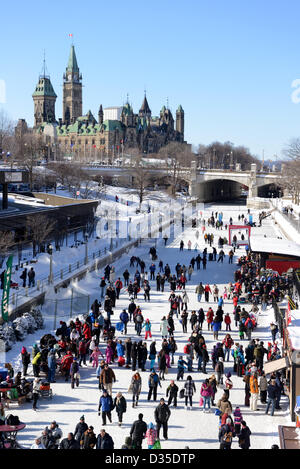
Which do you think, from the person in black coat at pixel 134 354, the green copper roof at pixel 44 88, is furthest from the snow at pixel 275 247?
the green copper roof at pixel 44 88

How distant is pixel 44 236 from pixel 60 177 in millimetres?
39180

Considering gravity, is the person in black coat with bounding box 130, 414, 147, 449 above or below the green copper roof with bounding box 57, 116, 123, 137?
below

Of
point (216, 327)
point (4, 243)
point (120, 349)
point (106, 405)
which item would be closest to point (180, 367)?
point (120, 349)

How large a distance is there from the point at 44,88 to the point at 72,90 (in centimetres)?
1359

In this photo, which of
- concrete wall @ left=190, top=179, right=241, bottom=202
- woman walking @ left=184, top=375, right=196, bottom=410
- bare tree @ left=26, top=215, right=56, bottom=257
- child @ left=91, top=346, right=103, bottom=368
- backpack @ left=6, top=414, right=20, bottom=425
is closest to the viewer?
backpack @ left=6, top=414, right=20, bottom=425

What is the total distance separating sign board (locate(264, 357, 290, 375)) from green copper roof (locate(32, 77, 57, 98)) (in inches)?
6015

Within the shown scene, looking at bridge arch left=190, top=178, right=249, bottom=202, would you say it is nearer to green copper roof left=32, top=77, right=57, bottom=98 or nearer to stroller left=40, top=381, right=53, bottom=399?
green copper roof left=32, top=77, right=57, bottom=98

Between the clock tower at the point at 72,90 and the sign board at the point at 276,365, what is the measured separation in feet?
533

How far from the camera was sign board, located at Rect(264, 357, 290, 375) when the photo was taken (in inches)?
543

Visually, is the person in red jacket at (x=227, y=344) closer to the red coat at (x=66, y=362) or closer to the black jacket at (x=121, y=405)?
the red coat at (x=66, y=362)

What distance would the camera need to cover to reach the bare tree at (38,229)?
3366 cm

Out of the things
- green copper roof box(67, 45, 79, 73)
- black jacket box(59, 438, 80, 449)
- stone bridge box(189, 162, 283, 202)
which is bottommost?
black jacket box(59, 438, 80, 449)

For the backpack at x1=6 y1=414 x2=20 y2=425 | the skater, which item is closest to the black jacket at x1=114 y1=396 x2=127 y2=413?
the skater
